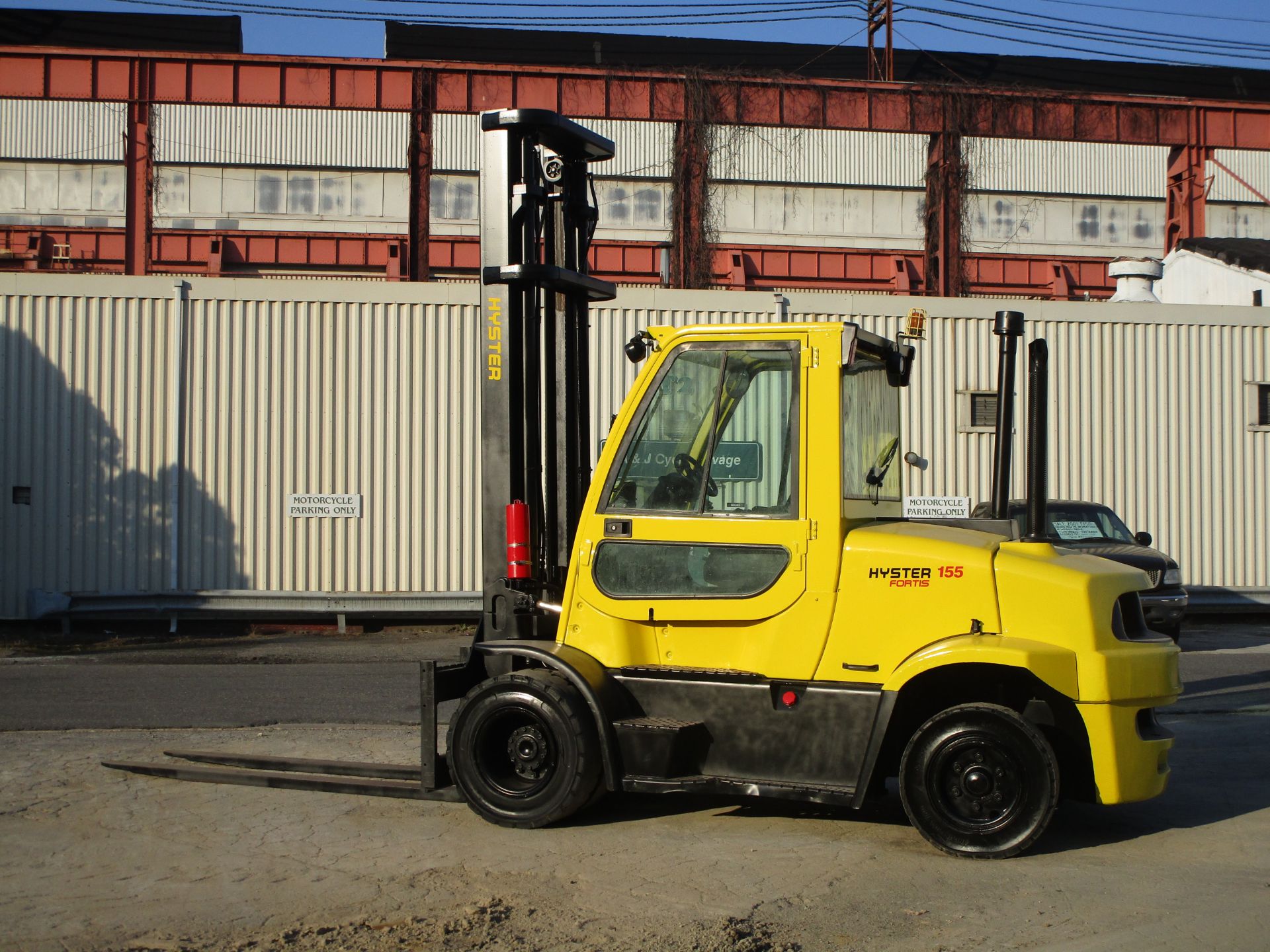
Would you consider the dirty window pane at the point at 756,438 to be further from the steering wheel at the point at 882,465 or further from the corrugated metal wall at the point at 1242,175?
the corrugated metal wall at the point at 1242,175

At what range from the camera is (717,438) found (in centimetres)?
564

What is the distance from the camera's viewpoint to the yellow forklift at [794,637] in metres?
5.28

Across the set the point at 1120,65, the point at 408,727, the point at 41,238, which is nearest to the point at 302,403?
the point at 408,727

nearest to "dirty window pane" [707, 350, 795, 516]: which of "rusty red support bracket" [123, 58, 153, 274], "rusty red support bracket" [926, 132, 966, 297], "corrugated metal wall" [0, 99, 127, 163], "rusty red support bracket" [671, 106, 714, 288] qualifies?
"rusty red support bracket" [671, 106, 714, 288]

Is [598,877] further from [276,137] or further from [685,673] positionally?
[276,137]

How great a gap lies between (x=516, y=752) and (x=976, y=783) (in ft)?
7.08

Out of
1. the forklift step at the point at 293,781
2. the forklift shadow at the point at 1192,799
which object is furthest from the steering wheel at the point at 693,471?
the forklift shadow at the point at 1192,799

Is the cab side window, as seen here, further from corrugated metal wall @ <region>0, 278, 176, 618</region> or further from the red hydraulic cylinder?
corrugated metal wall @ <region>0, 278, 176, 618</region>

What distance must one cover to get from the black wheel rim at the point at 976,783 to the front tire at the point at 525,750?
5.22 feet

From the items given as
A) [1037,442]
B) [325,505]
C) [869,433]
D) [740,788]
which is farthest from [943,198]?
[740,788]

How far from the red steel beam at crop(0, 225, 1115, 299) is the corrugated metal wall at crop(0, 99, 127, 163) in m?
2.08

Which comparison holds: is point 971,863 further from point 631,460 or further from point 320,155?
point 320,155

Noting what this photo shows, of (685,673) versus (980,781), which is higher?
(685,673)

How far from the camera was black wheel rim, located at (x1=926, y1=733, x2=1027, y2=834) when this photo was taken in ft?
17.4
